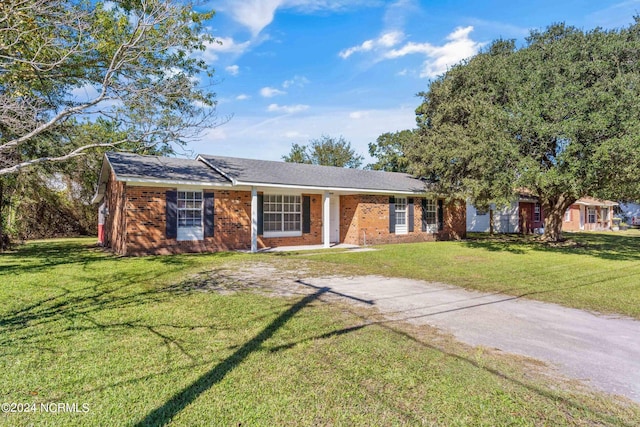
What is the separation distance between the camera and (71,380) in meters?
3.28

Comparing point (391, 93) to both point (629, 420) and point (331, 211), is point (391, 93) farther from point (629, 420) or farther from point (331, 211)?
point (629, 420)

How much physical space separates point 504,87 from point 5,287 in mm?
18344

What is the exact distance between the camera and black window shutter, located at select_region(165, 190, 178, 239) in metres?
13.0

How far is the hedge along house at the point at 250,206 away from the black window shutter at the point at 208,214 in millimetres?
37

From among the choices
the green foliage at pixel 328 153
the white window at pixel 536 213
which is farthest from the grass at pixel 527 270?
the green foliage at pixel 328 153

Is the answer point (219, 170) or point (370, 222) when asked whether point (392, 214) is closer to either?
point (370, 222)

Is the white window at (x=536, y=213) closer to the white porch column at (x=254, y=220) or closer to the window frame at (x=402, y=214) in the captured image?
the window frame at (x=402, y=214)

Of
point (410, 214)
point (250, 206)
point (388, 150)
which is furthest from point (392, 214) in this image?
point (388, 150)

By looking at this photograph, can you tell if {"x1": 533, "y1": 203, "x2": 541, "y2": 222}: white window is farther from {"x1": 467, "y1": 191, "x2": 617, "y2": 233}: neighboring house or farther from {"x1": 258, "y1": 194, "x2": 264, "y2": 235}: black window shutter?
{"x1": 258, "y1": 194, "x2": 264, "y2": 235}: black window shutter

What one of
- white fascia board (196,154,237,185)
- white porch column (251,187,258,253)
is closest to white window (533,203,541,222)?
white porch column (251,187,258,253)

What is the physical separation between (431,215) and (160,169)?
1356 centimetres

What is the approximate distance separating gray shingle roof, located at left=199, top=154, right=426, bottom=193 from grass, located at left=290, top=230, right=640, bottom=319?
143 inches

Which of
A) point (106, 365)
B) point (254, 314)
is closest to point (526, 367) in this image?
point (254, 314)

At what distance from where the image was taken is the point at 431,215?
763 inches
